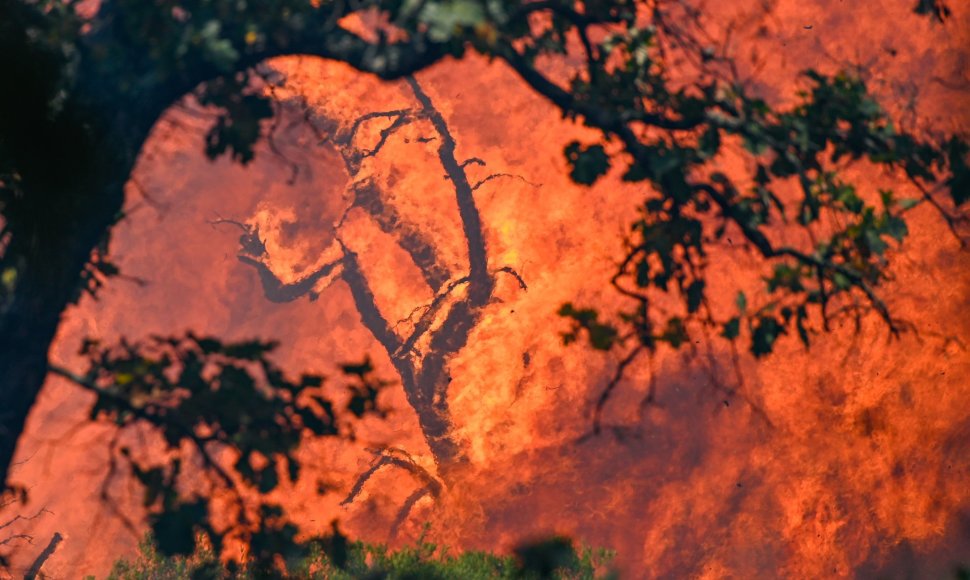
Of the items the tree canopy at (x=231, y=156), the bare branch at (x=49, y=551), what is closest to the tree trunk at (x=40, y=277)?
the tree canopy at (x=231, y=156)

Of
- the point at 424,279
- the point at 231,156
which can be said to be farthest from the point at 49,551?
the point at 231,156

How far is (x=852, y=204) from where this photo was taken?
3033mm

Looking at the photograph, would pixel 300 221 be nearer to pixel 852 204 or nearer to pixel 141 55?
pixel 141 55

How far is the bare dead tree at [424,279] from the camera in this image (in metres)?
8.28

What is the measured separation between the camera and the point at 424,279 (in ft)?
28.7

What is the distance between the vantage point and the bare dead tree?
8281 millimetres

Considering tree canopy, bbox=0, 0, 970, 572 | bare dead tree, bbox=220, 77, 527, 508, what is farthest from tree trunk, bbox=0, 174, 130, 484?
bare dead tree, bbox=220, 77, 527, 508

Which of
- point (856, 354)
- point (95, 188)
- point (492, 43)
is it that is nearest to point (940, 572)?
point (856, 354)

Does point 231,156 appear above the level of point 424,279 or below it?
below

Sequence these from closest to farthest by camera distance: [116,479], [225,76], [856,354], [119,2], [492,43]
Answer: [492,43], [119,2], [225,76], [856,354], [116,479]

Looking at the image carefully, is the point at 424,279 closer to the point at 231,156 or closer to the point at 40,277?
the point at 231,156

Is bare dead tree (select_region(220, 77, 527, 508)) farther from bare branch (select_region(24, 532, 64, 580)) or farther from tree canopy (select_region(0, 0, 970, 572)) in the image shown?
tree canopy (select_region(0, 0, 970, 572))

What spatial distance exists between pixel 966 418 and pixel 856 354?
95cm

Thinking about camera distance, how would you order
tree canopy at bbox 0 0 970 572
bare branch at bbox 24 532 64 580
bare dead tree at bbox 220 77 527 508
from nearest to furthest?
tree canopy at bbox 0 0 970 572
bare dead tree at bbox 220 77 527 508
bare branch at bbox 24 532 64 580
